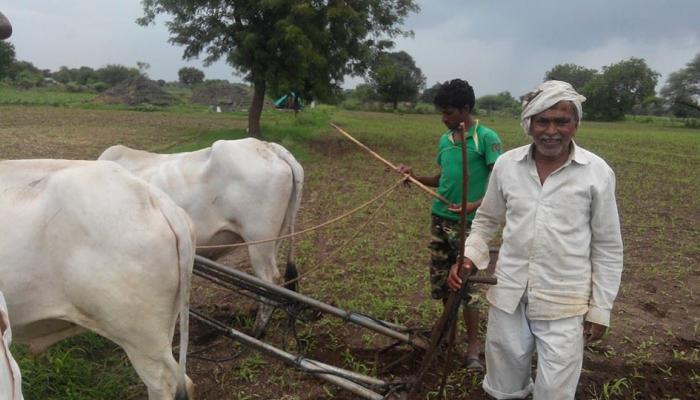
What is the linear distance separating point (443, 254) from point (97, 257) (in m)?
2.20

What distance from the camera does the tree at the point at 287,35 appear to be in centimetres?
1374

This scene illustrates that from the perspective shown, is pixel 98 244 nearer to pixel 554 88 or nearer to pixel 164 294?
pixel 164 294

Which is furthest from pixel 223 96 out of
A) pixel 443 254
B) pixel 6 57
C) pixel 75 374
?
pixel 443 254

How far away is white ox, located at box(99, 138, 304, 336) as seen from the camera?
4230 mm

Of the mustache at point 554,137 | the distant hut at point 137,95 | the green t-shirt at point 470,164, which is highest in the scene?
the mustache at point 554,137

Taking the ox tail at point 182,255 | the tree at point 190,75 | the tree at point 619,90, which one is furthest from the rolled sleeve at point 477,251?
the tree at point 190,75

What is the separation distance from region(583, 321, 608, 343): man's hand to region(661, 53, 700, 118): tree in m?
56.0

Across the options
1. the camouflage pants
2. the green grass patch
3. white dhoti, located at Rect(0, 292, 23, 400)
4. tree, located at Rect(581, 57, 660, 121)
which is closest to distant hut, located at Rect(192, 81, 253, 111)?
tree, located at Rect(581, 57, 660, 121)

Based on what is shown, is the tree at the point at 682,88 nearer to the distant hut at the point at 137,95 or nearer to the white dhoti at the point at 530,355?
the distant hut at the point at 137,95

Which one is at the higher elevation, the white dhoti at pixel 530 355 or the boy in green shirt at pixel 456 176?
the boy in green shirt at pixel 456 176

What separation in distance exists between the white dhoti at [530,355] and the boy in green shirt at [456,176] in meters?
0.87

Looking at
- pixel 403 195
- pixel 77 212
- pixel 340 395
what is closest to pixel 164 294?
pixel 77 212

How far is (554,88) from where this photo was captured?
7.78 feet

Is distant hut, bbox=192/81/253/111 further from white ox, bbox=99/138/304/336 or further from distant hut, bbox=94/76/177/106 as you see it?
white ox, bbox=99/138/304/336
